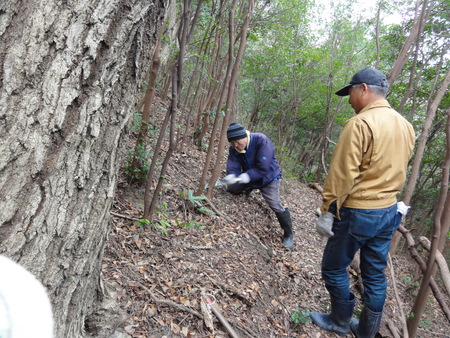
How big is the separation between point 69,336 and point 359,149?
2.30 m

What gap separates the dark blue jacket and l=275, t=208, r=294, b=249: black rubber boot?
1.86 ft

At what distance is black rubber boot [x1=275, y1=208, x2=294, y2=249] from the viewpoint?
4578mm

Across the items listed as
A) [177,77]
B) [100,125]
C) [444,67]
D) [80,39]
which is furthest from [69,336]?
[444,67]

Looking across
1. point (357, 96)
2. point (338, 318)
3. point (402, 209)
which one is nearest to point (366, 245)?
point (402, 209)

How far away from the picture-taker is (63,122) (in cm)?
109

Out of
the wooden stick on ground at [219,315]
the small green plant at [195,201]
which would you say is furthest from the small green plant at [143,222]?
the wooden stick on ground at [219,315]

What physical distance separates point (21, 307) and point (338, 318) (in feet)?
9.75

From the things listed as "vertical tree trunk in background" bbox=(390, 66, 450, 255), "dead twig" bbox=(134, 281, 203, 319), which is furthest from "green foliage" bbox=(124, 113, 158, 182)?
"vertical tree trunk in background" bbox=(390, 66, 450, 255)

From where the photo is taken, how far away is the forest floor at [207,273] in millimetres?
2158

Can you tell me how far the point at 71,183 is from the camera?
1168 mm

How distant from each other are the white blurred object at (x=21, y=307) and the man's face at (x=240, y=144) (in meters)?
3.87

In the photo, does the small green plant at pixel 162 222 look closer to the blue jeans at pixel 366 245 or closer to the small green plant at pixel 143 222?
the small green plant at pixel 143 222

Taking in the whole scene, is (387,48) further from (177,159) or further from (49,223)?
(49,223)

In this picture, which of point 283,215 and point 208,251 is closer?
point 208,251
